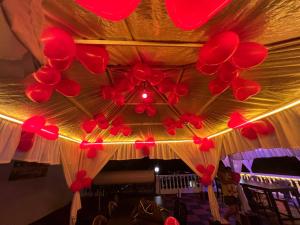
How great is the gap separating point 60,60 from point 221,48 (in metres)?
0.87

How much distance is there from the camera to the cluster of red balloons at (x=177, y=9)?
1.59 ft

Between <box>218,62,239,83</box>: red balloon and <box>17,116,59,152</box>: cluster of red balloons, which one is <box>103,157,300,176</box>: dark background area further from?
<box>218,62,239,83</box>: red balloon

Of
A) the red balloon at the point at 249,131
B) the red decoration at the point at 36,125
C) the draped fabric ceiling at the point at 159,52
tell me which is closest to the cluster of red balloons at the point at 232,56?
the draped fabric ceiling at the point at 159,52

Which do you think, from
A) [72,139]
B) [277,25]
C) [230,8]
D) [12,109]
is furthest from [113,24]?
[72,139]

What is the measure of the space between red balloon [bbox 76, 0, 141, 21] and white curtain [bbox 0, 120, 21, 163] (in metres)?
2.67

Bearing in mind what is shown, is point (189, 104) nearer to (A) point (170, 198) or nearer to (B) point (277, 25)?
(B) point (277, 25)

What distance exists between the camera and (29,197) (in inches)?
157

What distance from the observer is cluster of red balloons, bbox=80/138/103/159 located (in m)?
4.42

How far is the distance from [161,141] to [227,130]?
1.83m

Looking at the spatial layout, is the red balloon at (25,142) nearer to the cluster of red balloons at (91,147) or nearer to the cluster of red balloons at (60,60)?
the cluster of red balloons at (91,147)

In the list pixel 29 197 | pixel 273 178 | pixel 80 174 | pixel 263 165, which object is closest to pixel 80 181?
pixel 80 174

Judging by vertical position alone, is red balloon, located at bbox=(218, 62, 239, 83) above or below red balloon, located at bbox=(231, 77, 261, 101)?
above

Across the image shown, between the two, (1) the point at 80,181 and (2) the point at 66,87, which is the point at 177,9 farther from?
(1) the point at 80,181

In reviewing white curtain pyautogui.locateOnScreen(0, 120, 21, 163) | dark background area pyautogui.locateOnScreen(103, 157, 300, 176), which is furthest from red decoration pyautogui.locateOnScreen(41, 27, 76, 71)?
dark background area pyautogui.locateOnScreen(103, 157, 300, 176)
